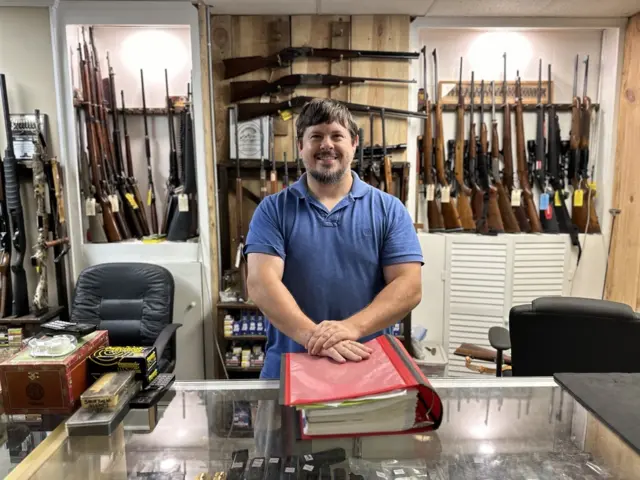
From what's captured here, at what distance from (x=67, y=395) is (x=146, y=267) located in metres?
1.83

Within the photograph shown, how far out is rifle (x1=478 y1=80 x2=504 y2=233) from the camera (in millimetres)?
3289

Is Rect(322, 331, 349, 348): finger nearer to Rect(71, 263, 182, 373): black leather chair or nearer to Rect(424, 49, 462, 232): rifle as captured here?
Rect(71, 263, 182, 373): black leather chair

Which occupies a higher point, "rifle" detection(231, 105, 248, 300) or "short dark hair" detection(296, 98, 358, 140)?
"short dark hair" detection(296, 98, 358, 140)

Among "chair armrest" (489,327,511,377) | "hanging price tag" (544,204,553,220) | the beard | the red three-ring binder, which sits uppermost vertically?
the beard

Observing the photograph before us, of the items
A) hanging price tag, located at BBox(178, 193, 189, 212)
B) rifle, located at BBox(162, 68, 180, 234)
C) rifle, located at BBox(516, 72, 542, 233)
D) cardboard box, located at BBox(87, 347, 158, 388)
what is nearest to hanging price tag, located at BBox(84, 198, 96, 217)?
rifle, located at BBox(162, 68, 180, 234)

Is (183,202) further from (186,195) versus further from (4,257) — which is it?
(4,257)

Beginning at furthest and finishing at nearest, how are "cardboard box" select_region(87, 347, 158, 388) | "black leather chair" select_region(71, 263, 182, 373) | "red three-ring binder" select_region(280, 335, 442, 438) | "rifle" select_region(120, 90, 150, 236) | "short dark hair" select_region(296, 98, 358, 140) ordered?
"rifle" select_region(120, 90, 150, 236), "black leather chair" select_region(71, 263, 182, 373), "short dark hair" select_region(296, 98, 358, 140), "cardboard box" select_region(87, 347, 158, 388), "red three-ring binder" select_region(280, 335, 442, 438)

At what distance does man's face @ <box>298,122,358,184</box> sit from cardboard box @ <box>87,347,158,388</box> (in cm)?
74

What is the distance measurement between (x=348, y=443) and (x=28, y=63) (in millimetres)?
2948

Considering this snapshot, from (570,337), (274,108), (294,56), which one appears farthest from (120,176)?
(570,337)

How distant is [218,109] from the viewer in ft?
10.5

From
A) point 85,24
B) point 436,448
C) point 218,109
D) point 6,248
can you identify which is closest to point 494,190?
point 218,109

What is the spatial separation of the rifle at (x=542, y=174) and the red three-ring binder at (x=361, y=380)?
2750 mm

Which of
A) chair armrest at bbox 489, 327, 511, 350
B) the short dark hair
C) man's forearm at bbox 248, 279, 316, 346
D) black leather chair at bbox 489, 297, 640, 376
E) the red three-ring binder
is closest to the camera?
the red three-ring binder
